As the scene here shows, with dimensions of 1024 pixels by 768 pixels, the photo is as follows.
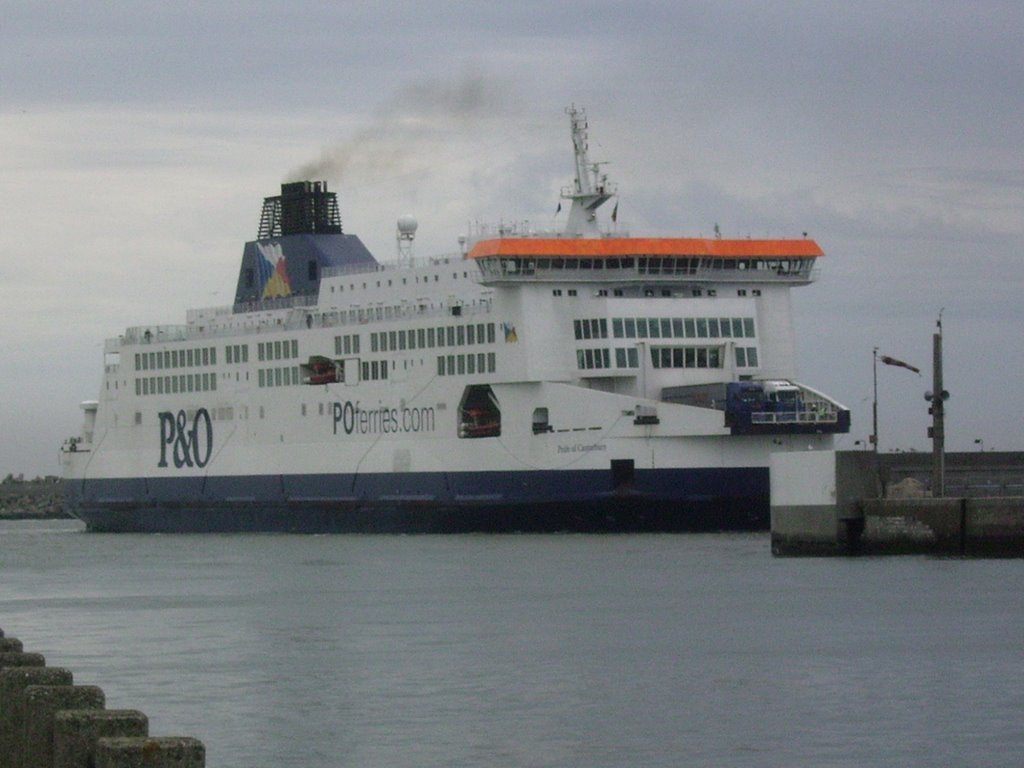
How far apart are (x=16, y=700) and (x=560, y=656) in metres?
12.6

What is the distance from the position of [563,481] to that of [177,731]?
30181mm

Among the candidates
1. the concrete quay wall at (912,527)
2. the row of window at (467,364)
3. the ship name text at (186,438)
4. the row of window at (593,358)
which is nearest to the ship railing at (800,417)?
the row of window at (593,358)

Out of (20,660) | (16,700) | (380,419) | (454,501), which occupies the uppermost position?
(380,419)

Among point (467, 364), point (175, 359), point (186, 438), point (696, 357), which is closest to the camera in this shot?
point (696, 357)

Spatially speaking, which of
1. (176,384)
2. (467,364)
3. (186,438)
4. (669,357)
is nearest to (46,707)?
(669,357)

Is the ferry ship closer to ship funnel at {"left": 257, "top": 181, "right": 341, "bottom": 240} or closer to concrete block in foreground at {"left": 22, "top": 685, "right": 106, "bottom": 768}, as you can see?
ship funnel at {"left": 257, "top": 181, "right": 341, "bottom": 240}

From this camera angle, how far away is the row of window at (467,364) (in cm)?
5016

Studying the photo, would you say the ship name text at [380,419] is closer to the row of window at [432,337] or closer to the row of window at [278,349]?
the row of window at [432,337]

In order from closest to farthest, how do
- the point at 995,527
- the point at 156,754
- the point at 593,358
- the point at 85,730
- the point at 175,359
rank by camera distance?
the point at 156,754
the point at 85,730
the point at 995,527
the point at 593,358
the point at 175,359

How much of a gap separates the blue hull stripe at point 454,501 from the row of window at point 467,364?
2.38m

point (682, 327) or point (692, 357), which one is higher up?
point (682, 327)

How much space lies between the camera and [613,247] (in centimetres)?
5012

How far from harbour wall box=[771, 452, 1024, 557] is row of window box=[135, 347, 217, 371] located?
24780 millimetres

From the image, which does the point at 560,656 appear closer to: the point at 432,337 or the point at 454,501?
the point at 454,501
